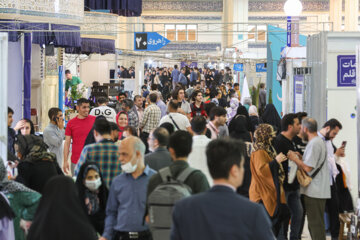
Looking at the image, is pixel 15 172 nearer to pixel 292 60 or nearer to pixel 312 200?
pixel 312 200

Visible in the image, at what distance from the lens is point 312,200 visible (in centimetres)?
735

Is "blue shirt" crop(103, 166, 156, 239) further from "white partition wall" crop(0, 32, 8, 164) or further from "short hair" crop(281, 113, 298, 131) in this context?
"short hair" crop(281, 113, 298, 131)

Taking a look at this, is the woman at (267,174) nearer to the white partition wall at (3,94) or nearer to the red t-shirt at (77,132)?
the white partition wall at (3,94)

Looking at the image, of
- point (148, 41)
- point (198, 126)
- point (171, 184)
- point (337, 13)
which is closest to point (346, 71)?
point (198, 126)

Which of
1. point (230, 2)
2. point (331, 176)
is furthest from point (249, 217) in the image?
point (230, 2)

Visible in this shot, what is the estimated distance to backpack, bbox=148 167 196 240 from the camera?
4215 mm

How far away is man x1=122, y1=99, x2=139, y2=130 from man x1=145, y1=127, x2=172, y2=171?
4866 mm

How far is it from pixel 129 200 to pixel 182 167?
17.4 inches

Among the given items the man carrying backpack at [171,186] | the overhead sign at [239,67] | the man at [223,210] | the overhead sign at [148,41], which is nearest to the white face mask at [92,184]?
the man carrying backpack at [171,186]

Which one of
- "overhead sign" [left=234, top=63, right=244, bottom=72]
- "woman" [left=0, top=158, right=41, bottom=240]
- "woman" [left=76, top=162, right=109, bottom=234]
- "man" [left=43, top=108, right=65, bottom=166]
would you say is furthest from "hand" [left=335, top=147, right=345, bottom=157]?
"overhead sign" [left=234, top=63, right=244, bottom=72]

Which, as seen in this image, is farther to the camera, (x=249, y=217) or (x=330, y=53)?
(x=330, y=53)

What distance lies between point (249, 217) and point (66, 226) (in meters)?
1.25

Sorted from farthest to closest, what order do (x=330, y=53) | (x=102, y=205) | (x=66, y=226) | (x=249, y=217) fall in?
(x=330, y=53) < (x=102, y=205) < (x=66, y=226) < (x=249, y=217)

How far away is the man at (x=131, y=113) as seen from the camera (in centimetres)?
1104
